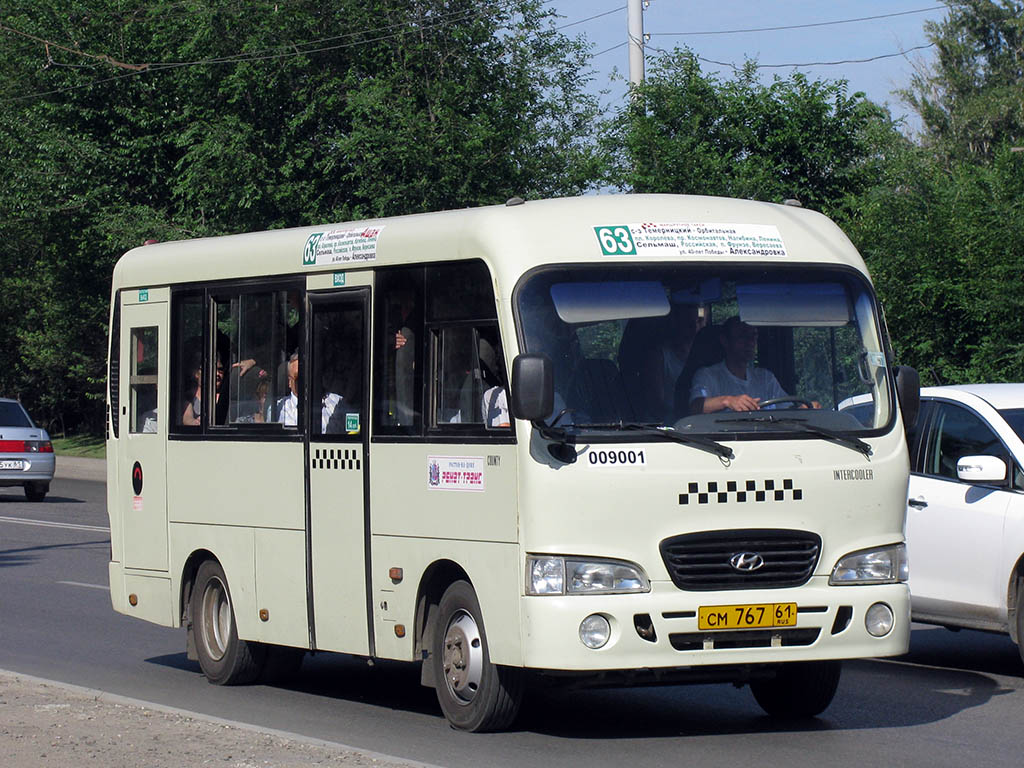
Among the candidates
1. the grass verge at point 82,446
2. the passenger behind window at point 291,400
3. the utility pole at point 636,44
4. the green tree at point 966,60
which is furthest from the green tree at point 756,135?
the green tree at point 966,60

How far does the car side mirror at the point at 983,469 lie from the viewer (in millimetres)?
10016

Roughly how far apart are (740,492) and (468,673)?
1.67 m

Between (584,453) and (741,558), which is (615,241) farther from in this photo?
(741,558)

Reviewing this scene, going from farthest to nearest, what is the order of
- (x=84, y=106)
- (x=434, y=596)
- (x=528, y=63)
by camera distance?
(x=84, y=106) → (x=528, y=63) → (x=434, y=596)

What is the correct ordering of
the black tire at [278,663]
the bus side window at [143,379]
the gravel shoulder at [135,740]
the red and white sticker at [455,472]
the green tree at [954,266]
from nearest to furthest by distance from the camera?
1. the gravel shoulder at [135,740]
2. the red and white sticker at [455,472]
3. the black tire at [278,663]
4. the bus side window at [143,379]
5. the green tree at [954,266]

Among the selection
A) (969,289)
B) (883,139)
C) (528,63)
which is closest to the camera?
(969,289)

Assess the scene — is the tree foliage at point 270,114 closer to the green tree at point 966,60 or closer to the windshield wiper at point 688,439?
the windshield wiper at point 688,439

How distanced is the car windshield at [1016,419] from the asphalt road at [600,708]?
5.11 ft

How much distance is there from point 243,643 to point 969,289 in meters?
12.6

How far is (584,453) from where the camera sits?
7.73 metres

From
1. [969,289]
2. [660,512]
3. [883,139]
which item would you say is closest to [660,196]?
[660,512]

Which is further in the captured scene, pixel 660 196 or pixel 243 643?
pixel 243 643

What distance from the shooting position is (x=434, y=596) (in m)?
8.68

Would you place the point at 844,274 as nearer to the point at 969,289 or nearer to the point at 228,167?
the point at 969,289
